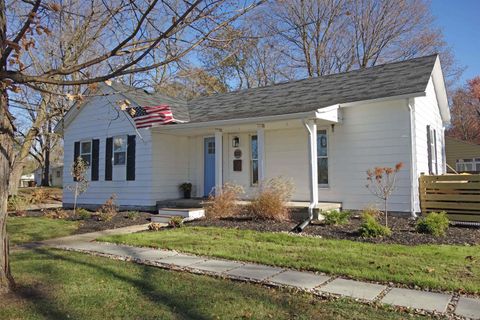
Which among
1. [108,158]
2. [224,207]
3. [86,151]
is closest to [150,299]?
[224,207]

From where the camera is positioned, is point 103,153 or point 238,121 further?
point 103,153

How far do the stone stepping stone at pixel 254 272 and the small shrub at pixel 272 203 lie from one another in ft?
12.3

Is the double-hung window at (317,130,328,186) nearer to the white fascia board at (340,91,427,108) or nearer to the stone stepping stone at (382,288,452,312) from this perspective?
the white fascia board at (340,91,427,108)

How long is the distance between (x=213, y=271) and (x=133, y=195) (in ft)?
30.1

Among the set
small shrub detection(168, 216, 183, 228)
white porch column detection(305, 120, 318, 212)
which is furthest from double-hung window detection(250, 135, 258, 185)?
small shrub detection(168, 216, 183, 228)

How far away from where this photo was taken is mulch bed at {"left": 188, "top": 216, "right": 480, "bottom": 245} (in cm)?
733

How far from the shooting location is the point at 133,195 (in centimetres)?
1400

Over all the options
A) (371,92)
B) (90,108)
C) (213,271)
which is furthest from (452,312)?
(90,108)

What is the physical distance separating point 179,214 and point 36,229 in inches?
148

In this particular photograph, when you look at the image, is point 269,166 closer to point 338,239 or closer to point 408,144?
point 408,144

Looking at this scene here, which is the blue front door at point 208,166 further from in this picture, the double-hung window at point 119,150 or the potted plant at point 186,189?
the double-hung window at point 119,150

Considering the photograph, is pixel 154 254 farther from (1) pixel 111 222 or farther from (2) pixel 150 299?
(1) pixel 111 222

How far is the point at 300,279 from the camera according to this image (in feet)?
16.5

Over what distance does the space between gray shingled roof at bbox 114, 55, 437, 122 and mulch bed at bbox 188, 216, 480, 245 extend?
10.5 feet
